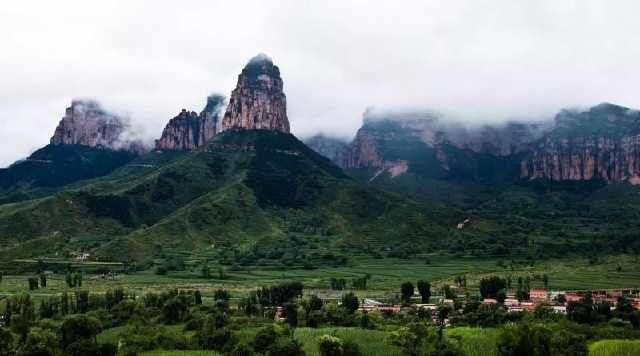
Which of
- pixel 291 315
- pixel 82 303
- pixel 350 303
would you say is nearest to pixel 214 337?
pixel 291 315

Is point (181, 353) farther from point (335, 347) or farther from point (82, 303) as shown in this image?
point (82, 303)

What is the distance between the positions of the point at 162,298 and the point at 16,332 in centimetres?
4222

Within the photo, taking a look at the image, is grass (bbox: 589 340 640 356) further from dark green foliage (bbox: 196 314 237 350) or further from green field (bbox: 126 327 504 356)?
dark green foliage (bbox: 196 314 237 350)

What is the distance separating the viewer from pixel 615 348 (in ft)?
407

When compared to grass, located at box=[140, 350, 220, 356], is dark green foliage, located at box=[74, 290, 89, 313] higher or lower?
higher

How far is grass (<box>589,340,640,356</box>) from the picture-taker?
122 metres

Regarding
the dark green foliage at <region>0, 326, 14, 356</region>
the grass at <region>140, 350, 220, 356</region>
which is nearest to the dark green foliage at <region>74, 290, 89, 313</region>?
the dark green foliage at <region>0, 326, 14, 356</region>

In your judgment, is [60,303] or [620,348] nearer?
[620,348]

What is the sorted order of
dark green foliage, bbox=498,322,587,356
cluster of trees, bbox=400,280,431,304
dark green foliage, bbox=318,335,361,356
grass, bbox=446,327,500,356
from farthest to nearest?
cluster of trees, bbox=400,280,431,304 < grass, bbox=446,327,500,356 < dark green foliage, bbox=318,335,361,356 < dark green foliage, bbox=498,322,587,356

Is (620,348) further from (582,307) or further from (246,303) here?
(246,303)

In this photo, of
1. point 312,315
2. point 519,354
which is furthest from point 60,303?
point 519,354

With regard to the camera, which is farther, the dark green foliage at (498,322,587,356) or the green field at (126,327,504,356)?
the green field at (126,327,504,356)

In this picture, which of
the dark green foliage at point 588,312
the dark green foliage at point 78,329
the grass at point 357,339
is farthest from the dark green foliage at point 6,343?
the dark green foliage at point 588,312

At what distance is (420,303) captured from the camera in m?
195
